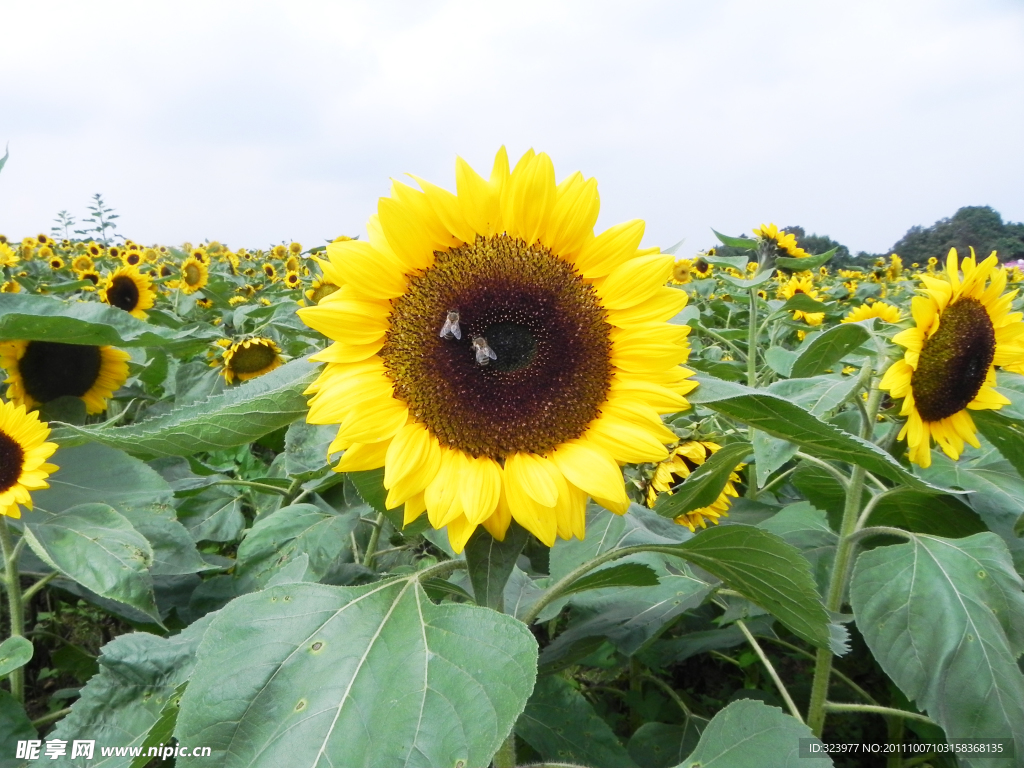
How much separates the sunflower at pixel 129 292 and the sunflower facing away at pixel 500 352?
3.88 metres

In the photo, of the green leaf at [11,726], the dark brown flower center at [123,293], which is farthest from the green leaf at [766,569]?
the dark brown flower center at [123,293]

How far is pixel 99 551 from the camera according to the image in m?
1.63

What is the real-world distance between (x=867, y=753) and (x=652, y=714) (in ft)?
2.24

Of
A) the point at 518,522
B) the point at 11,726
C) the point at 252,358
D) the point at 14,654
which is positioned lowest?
the point at 11,726

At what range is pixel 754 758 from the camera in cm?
116

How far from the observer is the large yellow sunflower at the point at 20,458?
1.79 metres

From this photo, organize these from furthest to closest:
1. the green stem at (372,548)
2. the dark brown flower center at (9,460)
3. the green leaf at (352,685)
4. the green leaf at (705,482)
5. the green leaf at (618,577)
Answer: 1. the green stem at (372,548)
2. the dark brown flower center at (9,460)
3. the green leaf at (705,482)
4. the green leaf at (618,577)
5. the green leaf at (352,685)

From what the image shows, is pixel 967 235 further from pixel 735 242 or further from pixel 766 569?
pixel 766 569

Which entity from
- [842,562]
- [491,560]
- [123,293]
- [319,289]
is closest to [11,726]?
[491,560]

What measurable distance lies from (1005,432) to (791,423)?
110 centimetres

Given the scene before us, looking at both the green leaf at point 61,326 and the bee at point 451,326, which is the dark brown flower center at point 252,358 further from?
the bee at point 451,326

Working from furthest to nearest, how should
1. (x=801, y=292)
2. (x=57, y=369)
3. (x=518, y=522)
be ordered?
1. (x=801, y=292)
2. (x=57, y=369)
3. (x=518, y=522)

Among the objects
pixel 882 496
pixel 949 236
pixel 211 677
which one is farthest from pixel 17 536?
pixel 949 236

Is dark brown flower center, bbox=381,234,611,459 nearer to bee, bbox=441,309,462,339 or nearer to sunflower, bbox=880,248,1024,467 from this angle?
bee, bbox=441,309,462,339
